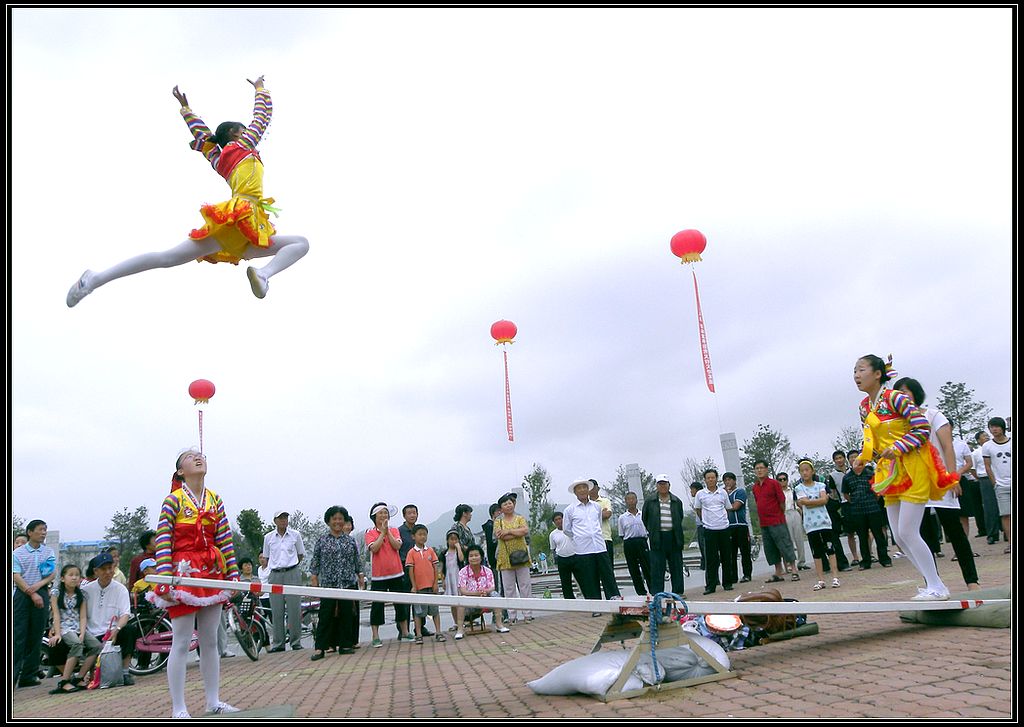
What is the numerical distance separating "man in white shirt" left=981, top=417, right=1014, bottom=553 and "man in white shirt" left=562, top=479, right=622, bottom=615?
192 inches

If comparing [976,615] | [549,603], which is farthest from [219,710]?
[976,615]

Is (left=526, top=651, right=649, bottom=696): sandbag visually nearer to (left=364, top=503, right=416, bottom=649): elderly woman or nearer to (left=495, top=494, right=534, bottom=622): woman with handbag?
(left=364, top=503, right=416, bottom=649): elderly woman

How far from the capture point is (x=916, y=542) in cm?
498

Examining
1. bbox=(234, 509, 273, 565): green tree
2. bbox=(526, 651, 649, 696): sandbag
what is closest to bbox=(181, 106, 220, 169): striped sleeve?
bbox=(526, 651, 649, 696): sandbag

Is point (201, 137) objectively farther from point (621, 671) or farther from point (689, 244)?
point (689, 244)

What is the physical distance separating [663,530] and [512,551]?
6.51 ft

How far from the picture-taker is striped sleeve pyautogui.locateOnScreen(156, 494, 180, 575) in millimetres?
3908

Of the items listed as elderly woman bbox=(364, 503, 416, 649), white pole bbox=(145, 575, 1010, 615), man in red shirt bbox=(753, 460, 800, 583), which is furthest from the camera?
man in red shirt bbox=(753, 460, 800, 583)

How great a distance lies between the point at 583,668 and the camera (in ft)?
12.1

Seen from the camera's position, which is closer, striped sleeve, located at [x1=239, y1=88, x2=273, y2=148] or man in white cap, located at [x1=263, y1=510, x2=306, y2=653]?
striped sleeve, located at [x1=239, y1=88, x2=273, y2=148]

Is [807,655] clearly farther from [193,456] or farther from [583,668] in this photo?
[193,456]

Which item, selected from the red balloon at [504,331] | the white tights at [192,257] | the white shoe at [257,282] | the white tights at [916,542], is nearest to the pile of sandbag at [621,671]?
the white tights at [916,542]

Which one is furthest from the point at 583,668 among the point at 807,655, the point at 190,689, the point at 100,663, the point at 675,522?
the point at 675,522

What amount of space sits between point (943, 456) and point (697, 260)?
6.58 metres
